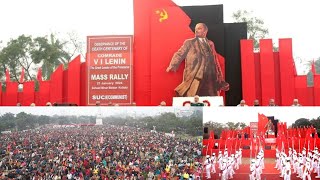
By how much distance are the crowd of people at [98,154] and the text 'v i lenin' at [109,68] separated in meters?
5.51

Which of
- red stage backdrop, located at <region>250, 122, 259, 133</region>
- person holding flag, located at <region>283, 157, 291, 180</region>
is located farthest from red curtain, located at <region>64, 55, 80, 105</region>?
person holding flag, located at <region>283, 157, 291, 180</region>

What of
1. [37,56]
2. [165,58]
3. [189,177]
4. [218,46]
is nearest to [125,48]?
[165,58]

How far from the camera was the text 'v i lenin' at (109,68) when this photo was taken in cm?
1351

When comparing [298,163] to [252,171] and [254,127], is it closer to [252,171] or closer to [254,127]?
[252,171]

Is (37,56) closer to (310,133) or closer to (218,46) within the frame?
(218,46)

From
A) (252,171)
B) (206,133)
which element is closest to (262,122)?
(252,171)

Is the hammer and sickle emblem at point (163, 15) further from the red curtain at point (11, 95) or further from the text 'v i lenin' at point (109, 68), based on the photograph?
the red curtain at point (11, 95)

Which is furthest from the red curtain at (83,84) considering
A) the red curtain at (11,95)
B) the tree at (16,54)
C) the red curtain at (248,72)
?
the tree at (16,54)

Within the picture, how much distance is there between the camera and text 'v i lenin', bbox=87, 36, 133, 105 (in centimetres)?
1351

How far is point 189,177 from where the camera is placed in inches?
296

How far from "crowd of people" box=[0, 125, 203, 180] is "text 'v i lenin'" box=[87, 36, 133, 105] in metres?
5.51

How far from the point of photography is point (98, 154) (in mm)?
7863

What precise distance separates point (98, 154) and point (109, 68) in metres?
6.01

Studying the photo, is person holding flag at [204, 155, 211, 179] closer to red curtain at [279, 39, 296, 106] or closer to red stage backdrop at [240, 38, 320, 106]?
red stage backdrop at [240, 38, 320, 106]
